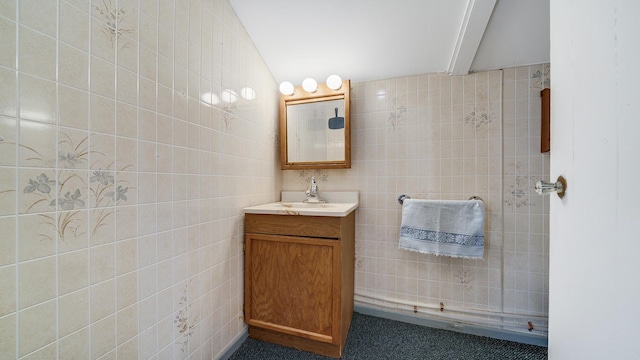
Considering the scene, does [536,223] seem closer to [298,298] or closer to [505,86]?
[505,86]

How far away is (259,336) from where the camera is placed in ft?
4.14

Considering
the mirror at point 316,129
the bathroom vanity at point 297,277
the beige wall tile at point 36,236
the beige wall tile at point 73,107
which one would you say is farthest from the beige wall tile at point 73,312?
the mirror at point 316,129

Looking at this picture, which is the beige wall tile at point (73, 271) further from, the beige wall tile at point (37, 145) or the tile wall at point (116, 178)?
the beige wall tile at point (37, 145)

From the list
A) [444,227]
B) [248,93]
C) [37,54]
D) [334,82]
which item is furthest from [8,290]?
[444,227]

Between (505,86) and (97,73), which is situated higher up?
Answer: (505,86)

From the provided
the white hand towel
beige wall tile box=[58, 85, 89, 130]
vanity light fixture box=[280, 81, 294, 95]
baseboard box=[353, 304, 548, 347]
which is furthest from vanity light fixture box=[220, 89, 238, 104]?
baseboard box=[353, 304, 548, 347]

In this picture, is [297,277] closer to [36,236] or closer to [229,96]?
[36,236]

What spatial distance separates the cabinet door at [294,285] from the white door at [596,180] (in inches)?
31.6

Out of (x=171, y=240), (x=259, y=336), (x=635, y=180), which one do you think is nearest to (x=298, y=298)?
(x=259, y=336)

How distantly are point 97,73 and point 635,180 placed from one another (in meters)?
1.23

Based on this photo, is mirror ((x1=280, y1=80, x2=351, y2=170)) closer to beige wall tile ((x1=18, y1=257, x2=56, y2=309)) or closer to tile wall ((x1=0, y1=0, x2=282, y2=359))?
tile wall ((x1=0, y1=0, x2=282, y2=359))

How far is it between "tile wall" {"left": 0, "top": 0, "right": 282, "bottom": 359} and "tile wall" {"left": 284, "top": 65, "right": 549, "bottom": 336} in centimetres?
90

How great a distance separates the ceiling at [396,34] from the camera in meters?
1.08

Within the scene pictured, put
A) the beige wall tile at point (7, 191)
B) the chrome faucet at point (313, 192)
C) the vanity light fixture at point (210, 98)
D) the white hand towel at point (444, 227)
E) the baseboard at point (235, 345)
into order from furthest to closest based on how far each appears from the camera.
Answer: the chrome faucet at point (313, 192)
the white hand towel at point (444, 227)
the baseboard at point (235, 345)
the vanity light fixture at point (210, 98)
the beige wall tile at point (7, 191)
